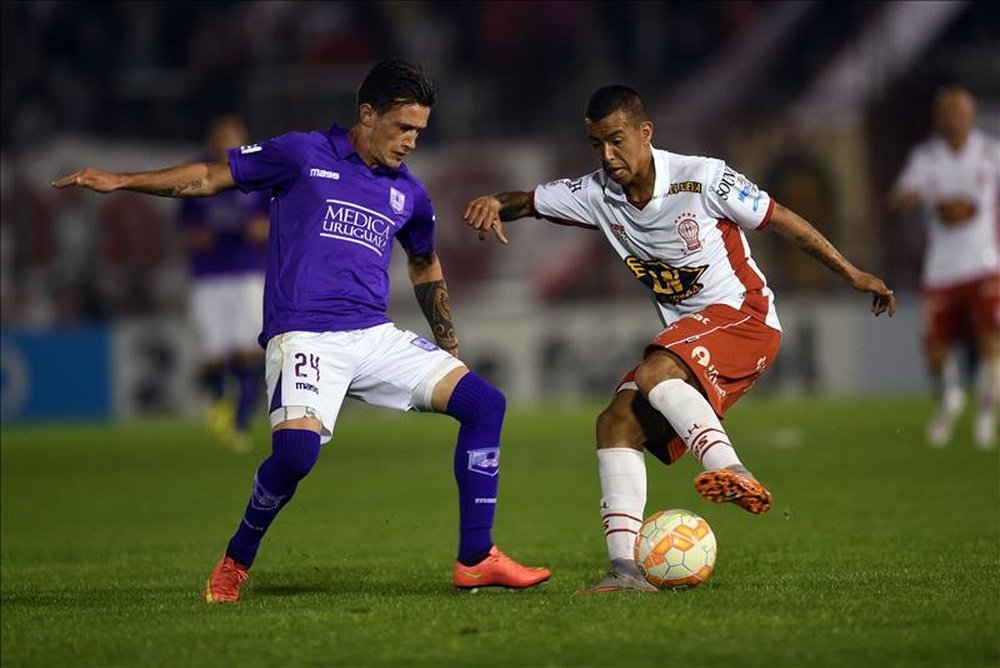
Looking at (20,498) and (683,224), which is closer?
(683,224)

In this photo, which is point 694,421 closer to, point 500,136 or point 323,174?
point 323,174

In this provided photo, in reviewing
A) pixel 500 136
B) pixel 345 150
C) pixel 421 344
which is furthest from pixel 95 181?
pixel 500 136

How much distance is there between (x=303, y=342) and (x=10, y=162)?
14.6 meters

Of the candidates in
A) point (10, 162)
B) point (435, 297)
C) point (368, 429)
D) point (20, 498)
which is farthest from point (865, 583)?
point (10, 162)

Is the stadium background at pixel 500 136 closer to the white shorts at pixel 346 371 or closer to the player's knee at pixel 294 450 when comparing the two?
the white shorts at pixel 346 371

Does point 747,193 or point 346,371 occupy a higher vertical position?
point 747,193

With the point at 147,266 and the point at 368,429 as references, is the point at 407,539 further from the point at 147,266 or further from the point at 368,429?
the point at 147,266

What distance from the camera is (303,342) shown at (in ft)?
20.5

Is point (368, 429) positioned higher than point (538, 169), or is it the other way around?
point (538, 169)

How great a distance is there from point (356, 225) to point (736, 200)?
1489 mm

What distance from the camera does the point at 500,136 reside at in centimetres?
2130

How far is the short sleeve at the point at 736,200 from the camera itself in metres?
6.55

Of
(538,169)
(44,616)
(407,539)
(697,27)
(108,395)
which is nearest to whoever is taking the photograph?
(44,616)

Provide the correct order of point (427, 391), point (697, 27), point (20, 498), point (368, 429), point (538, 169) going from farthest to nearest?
point (697, 27)
point (538, 169)
point (368, 429)
point (20, 498)
point (427, 391)
